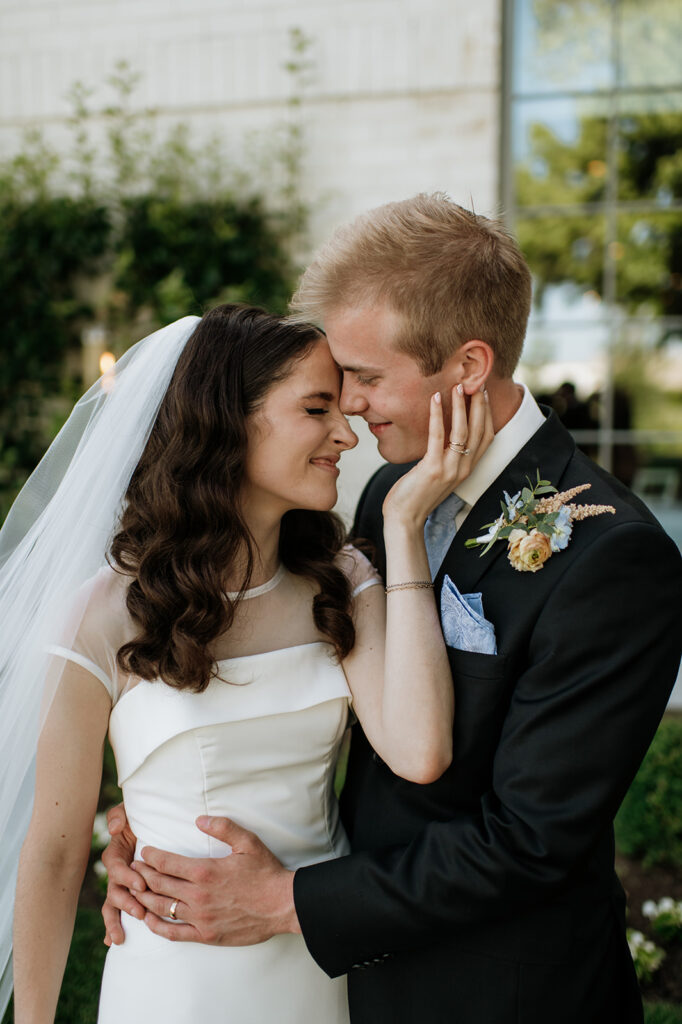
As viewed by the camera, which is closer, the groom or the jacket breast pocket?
the groom

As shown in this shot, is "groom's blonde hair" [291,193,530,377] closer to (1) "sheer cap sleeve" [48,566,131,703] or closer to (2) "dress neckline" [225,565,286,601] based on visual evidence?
(2) "dress neckline" [225,565,286,601]

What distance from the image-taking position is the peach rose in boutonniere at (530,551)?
5.80 ft

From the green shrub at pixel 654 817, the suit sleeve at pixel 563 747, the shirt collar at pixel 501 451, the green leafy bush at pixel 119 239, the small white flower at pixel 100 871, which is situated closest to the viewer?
the suit sleeve at pixel 563 747

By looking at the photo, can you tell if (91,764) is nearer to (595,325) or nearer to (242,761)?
(242,761)

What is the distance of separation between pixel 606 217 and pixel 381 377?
5442 millimetres

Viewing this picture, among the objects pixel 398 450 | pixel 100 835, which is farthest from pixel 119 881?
pixel 100 835

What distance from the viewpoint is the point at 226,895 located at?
1.85 meters

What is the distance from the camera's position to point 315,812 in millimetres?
2070

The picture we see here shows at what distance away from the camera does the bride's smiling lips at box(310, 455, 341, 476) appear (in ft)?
6.81

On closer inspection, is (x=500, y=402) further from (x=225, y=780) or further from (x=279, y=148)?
(x=279, y=148)

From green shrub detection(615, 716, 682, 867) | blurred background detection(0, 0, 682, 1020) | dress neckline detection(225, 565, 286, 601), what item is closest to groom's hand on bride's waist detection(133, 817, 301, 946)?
dress neckline detection(225, 565, 286, 601)

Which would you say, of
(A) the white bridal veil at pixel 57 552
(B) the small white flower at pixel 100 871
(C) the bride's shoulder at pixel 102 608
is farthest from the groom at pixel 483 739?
(B) the small white flower at pixel 100 871

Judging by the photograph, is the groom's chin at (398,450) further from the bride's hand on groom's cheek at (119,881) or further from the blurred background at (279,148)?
the blurred background at (279,148)

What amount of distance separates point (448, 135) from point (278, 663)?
448cm
